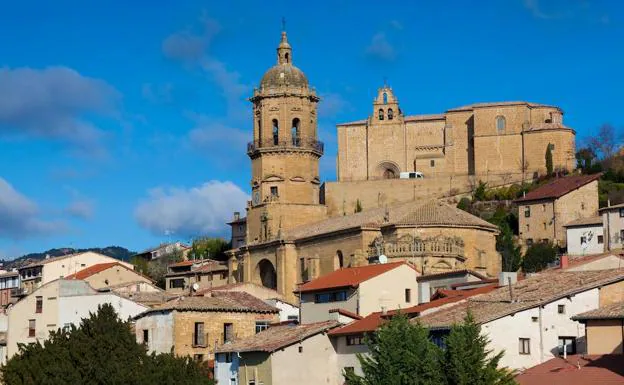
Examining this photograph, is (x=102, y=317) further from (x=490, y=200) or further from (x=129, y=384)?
(x=490, y=200)

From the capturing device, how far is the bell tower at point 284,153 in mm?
101125

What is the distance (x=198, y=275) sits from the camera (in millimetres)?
106062

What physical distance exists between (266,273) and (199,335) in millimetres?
Result: 33445

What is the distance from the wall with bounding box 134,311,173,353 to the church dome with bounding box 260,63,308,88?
128ft

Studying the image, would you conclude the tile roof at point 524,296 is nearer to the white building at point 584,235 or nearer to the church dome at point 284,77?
the white building at point 584,235

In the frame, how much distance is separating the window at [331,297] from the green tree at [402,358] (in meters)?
16.5

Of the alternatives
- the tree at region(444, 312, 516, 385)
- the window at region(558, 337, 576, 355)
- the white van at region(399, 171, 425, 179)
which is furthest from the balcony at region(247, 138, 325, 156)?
the tree at region(444, 312, 516, 385)

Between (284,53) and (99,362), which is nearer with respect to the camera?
(99,362)

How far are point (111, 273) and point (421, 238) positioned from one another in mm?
28704

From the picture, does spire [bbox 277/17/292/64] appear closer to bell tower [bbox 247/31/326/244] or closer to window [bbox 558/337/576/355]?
bell tower [bbox 247/31/326/244]

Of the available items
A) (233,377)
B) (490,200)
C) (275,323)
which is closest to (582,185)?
(490,200)

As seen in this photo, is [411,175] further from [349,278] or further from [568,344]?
[568,344]

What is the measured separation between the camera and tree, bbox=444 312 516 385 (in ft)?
132

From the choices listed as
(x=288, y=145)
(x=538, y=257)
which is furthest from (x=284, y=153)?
(x=538, y=257)
